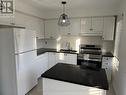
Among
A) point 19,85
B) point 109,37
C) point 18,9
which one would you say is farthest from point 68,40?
point 19,85

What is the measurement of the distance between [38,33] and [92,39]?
7.06 ft

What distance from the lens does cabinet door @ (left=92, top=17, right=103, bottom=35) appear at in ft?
12.6

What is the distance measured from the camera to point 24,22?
10.8 ft

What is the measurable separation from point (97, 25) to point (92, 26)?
178 mm

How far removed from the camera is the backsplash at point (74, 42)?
4102 millimetres

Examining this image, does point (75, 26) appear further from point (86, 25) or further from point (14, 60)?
point (14, 60)

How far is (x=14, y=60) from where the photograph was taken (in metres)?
2.39

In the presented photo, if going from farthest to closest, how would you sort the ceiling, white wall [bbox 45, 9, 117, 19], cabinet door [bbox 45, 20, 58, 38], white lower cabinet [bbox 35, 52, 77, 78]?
cabinet door [bbox 45, 20, 58, 38] < white lower cabinet [bbox 35, 52, 77, 78] < white wall [bbox 45, 9, 117, 19] < the ceiling

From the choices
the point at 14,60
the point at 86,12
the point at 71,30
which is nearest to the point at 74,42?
the point at 71,30

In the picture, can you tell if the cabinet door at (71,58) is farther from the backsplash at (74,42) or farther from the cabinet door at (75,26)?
the cabinet door at (75,26)

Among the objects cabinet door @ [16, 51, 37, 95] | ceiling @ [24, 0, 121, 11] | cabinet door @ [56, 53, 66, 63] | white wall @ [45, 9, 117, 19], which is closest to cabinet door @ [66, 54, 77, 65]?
cabinet door @ [56, 53, 66, 63]

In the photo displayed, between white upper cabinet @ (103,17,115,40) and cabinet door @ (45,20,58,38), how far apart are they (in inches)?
74.8

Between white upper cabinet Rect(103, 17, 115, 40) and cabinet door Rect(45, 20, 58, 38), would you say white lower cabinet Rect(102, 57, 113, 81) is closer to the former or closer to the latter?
white upper cabinet Rect(103, 17, 115, 40)

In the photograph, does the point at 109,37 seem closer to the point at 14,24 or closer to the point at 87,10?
the point at 87,10
